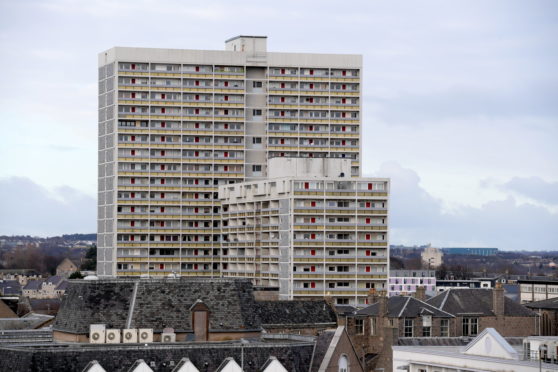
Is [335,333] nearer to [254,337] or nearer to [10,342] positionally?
[254,337]

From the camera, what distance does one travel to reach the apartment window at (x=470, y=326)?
6319 inches

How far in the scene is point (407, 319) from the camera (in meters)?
158

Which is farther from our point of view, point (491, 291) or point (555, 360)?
Answer: point (491, 291)

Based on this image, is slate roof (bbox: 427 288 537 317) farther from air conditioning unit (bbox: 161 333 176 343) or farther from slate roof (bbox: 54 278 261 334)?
air conditioning unit (bbox: 161 333 176 343)

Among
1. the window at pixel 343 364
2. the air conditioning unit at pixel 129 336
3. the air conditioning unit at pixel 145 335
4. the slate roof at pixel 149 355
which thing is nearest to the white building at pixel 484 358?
the window at pixel 343 364

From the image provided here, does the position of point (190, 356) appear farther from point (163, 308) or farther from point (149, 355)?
point (163, 308)

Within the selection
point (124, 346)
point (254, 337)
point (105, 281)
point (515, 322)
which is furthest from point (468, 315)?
point (124, 346)

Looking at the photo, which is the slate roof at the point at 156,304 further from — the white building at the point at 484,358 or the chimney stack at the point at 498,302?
the chimney stack at the point at 498,302

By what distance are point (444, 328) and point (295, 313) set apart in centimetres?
1779

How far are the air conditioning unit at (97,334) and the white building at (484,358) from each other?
1117 inches

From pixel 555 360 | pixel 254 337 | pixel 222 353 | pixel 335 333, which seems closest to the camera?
pixel 555 360

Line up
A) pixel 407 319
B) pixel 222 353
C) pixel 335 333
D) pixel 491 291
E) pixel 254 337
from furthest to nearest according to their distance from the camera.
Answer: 1. pixel 491 291
2. pixel 407 319
3. pixel 254 337
4. pixel 335 333
5. pixel 222 353

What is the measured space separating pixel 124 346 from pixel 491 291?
6847cm

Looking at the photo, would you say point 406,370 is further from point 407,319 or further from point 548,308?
point 548,308
